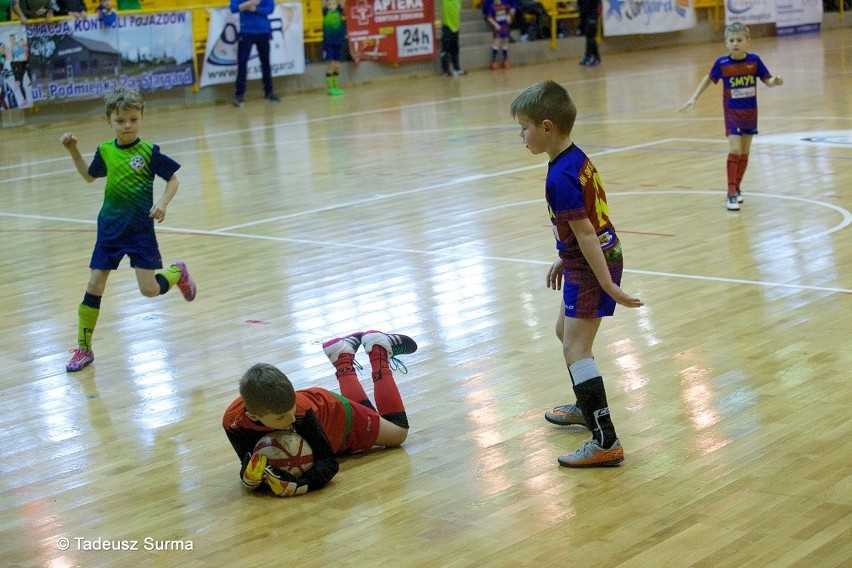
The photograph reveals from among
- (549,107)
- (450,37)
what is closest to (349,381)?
Result: (549,107)

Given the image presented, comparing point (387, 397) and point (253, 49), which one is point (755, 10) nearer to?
point (253, 49)

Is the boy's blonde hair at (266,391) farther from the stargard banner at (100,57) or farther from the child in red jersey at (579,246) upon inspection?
the stargard banner at (100,57)

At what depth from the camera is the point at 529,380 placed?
5.96 meters

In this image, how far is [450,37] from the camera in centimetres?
2588

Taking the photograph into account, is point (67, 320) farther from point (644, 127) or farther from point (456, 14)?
point (456, 14)

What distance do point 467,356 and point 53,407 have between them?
212 cm

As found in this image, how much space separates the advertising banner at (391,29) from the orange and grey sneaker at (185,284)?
59.5ft

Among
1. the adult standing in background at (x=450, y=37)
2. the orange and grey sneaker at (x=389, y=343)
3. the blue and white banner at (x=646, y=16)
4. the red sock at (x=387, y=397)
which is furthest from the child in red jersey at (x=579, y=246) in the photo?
the blue and white banner at (x=646, y=16)

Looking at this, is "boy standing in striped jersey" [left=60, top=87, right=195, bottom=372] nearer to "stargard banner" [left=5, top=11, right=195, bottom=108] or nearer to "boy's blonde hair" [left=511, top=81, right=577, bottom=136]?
"boy's blonde hair" [left=511, top=81, right=577, bottom=136]

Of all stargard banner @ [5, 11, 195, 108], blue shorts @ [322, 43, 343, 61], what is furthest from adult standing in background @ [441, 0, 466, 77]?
stargard banner @ [5, 11, 195, 108]

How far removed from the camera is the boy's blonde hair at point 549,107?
4.55m

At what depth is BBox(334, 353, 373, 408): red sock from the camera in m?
5.16

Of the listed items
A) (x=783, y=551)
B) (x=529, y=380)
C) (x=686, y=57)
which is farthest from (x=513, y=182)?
(x=686, y=57)

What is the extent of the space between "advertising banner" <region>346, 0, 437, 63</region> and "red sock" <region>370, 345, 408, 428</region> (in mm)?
20451
